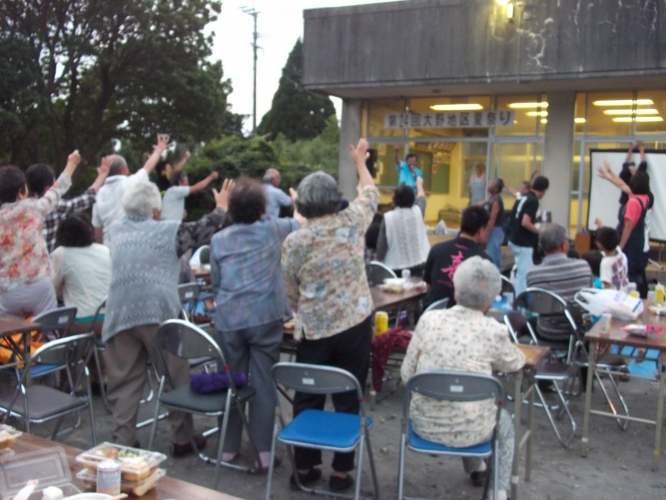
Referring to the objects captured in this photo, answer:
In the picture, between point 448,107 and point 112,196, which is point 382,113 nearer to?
point 448,107

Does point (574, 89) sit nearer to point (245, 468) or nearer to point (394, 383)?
point (394, 383)

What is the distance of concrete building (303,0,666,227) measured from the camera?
11.3 metres

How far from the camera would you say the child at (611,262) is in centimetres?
575

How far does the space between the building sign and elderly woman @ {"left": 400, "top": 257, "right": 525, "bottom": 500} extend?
34.8ft

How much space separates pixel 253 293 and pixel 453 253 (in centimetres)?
189

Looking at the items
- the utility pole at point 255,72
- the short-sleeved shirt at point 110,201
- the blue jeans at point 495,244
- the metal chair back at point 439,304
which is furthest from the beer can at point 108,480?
the utility pole at point 255,72

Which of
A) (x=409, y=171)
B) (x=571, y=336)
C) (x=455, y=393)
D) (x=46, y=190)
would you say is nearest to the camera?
(x=455, y=393)

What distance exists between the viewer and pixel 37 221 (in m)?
4.88

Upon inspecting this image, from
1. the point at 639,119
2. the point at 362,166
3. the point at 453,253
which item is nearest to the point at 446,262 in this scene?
the point at 453,253

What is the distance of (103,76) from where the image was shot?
44.8 ft

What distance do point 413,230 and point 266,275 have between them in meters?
3.61

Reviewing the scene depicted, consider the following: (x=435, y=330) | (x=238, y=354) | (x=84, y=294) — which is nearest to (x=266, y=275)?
(x=238, y=354)

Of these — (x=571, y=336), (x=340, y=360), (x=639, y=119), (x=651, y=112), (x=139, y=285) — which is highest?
(x=651, y=112)

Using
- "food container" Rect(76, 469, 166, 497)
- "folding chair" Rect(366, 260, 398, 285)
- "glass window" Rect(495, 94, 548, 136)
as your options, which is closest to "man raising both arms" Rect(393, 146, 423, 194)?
"glass window" Rect(495, 94, 548, 136)
